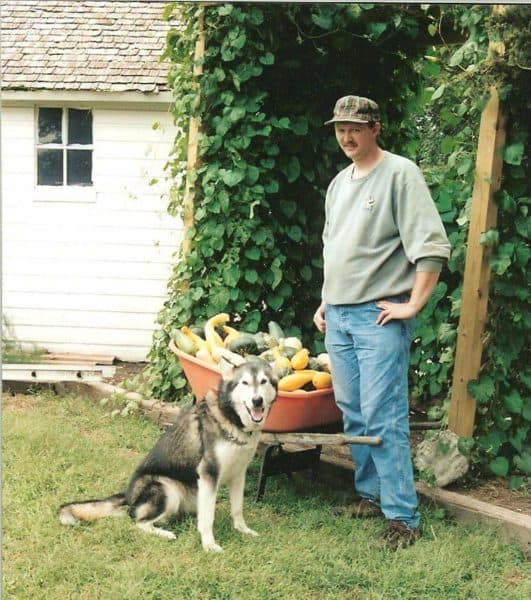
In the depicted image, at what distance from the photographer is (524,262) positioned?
4.17 metres

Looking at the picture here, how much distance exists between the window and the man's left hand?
19.3ft

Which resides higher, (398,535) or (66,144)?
(66,144)

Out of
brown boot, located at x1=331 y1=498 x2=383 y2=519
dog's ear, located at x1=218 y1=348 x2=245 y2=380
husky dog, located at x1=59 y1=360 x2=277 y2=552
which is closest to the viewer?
husky dog, located at x1=59 y1=360 x2=277 y2=552

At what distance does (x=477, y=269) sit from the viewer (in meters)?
4.17

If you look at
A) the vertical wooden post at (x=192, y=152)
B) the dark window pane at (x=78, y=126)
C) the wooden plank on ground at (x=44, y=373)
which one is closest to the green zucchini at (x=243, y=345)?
the vertical wooden post at (x=192, y=152)

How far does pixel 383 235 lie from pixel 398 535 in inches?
55.5

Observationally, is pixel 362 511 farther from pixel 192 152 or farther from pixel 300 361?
pixel 192 152

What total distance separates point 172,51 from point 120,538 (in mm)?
3435

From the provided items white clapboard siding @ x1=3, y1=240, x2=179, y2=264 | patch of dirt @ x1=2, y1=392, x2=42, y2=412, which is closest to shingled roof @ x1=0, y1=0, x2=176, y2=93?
white clapboard siding @ x1=3, y1=240, x2=179, y2=264

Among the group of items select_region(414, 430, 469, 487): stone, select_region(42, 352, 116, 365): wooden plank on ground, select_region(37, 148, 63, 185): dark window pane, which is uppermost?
select_region(37, 148, 63, 185): dark window pane

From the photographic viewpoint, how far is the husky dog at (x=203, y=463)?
12.1 ft

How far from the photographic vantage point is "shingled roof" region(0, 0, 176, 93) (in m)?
8.34

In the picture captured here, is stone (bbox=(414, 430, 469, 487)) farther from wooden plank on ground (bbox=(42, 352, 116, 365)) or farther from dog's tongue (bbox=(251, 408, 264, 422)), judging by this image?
wooden plank on ground (bbox=(42, 352, 116, 365))

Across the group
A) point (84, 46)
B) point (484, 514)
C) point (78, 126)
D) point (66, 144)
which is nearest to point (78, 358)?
point (66, 144)
